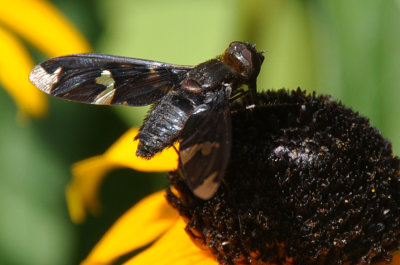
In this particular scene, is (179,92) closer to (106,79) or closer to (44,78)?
(106,79)

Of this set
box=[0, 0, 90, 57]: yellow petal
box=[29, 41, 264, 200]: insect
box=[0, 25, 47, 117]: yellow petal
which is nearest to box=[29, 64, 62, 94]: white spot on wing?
box=[29, 41, 264, 200]: insect

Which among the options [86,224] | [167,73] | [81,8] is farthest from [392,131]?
[81,8]

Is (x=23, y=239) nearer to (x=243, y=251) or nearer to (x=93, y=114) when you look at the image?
(x=93, y=114)

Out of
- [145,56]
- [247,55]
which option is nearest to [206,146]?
[247,55]

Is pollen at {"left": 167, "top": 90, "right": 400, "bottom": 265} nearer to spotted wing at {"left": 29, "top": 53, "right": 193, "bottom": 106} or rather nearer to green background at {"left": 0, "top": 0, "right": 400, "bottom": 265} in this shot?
Answer: spotted wing at {"left": 29, "top": 53, "right": 193, "bottom": 106}

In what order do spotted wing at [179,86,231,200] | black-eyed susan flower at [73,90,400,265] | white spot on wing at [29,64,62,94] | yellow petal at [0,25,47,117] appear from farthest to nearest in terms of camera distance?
1. yellow petal at [0,25,47,117]
2. white spot on wing at [29,64,62,94]
3. black-eyed susan flower at [73,90,400,265]
4. spotted wing at [179,86,231,200]
